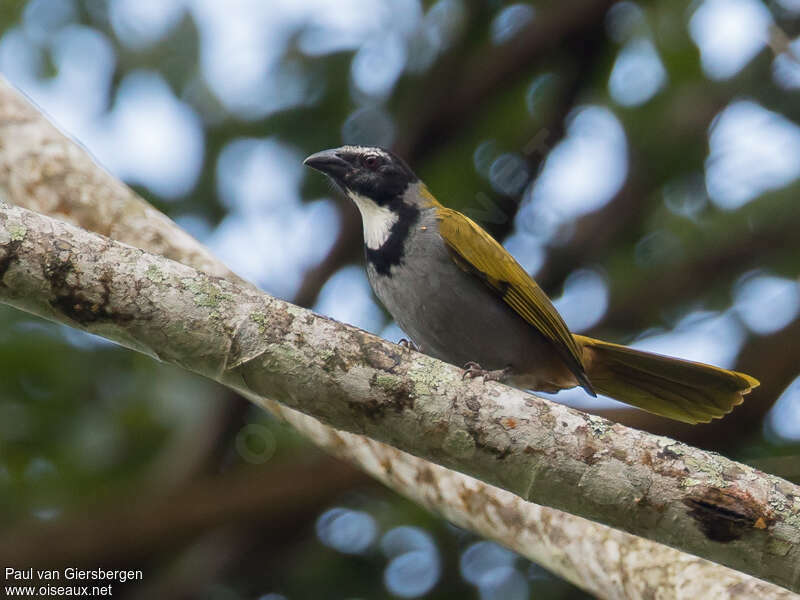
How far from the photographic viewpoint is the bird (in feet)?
13.2

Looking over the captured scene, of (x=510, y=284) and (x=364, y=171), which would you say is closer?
(x=510, y=284)

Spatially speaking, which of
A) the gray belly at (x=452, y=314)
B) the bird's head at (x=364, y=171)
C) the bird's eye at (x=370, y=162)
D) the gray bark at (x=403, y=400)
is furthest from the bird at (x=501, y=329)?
the gray bark at (x=403, y=400)

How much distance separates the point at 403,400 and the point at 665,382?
1710mm

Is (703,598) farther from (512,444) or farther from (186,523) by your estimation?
(186,523)

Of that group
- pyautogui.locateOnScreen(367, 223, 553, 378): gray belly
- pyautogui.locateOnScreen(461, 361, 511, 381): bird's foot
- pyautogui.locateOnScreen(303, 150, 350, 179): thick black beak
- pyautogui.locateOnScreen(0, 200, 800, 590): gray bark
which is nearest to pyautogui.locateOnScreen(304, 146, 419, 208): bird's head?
pyautogui.locateOnScreen(303, 150, 350, 179): thick black beak

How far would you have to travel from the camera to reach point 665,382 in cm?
412

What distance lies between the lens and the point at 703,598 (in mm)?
3211

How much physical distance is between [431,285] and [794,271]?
305 centimetres

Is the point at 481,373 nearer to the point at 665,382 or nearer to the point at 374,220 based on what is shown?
the point at 665,382

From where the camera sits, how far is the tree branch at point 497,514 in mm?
3363

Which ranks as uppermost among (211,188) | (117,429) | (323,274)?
(211,188)

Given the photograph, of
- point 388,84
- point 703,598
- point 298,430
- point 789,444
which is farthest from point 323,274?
point 703,598

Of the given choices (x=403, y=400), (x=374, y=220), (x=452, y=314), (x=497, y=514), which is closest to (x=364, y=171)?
(x=374, y=220)

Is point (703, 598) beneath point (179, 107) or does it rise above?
beneath
